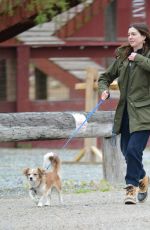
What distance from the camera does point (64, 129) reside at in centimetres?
1212

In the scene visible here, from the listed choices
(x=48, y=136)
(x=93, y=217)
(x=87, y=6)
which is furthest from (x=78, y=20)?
(x=93, y=217)

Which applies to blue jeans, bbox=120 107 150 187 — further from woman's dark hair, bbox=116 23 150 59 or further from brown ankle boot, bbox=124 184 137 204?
woman's dark hair, bbox=116 23 150 59

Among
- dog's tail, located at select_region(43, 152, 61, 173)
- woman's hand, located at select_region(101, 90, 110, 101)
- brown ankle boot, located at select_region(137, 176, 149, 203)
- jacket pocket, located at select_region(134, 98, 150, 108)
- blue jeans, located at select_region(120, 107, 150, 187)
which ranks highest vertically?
woman's hand, located at select_region(101, 90, 110, 101)

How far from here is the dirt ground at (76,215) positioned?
8930mm

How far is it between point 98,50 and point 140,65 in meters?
11.4

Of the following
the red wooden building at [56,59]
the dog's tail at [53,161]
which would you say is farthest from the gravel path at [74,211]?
the red wooden building at [56,59]

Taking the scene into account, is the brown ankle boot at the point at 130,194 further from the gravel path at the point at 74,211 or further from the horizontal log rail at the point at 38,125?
the horizontal log rail at the point at 38,125

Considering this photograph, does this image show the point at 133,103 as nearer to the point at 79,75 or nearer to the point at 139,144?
the point at 139,144

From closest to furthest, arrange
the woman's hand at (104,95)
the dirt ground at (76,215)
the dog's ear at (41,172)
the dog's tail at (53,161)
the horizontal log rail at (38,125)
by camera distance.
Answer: the dirt ground at (76,215), the woman's hand at (104,95), the dog's ear at (41,172), the dog's tail at (53,161), the horizontal log rail at (38,125)

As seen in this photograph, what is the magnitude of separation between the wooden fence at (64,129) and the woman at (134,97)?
175 centimetres

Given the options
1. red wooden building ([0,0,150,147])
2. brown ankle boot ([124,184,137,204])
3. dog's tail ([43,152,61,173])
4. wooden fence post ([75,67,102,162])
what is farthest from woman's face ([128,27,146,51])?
red wooden building ([0,0,150,147])

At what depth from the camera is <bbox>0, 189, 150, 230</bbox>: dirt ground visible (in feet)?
29.3

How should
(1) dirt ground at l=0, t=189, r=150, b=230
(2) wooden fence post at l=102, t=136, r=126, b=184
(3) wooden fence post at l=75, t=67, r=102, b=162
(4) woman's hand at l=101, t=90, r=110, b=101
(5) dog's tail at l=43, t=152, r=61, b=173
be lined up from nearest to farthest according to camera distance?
(1) dirt ground at l=0, t=189, r=150, b=230, (4) woman's hand at l=101, t=90, r=110, b=101, (5) dog's tail at l=43, t=152, r=61, b=173, (2) wooden fence post at l=102, t=136, r=126, b=184, (3) wooden fence post at l=75, t=67, r=102, b=162

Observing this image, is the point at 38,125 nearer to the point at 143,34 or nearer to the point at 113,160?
the point at 113,160
